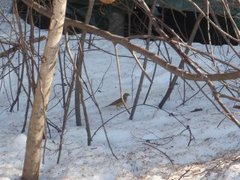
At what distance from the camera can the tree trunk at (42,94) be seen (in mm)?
3273

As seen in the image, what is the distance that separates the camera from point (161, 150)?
3.91 m

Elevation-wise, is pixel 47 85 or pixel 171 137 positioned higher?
pixel 47 85

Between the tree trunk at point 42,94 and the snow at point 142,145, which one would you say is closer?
the tree trunk at point 42,94

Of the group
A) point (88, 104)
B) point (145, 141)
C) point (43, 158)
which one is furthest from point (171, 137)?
point (88, 104)

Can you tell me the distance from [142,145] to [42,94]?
3.06ft

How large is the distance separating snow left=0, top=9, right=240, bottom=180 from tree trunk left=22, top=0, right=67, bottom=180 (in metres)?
0.16

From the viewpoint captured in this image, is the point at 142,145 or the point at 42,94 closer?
the point at 42,94

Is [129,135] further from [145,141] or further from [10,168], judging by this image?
[10,168]

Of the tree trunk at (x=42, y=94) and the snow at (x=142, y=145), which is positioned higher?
the tree trunk at (x=42, y=94)

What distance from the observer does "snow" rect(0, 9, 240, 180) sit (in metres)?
3.63

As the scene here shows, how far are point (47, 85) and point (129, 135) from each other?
1.02 meters

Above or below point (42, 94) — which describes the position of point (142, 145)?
below

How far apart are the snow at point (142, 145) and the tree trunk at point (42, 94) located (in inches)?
6.4

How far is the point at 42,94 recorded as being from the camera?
11.1ft
